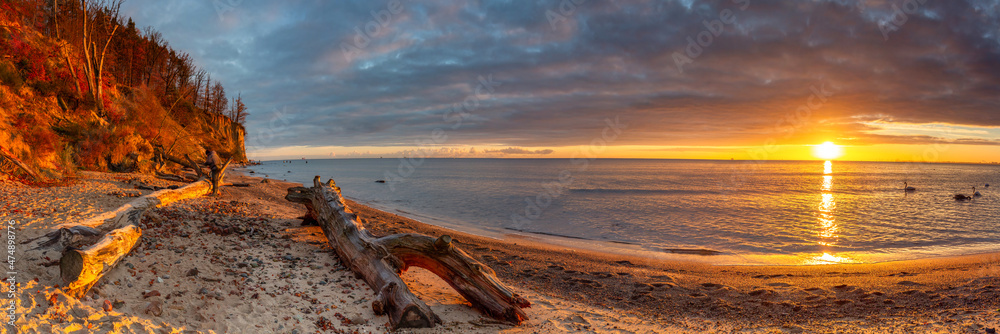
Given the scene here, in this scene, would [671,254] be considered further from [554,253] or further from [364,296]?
[364,296]

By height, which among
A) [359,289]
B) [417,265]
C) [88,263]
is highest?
[88,263]

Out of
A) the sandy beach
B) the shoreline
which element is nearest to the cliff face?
the sandy beach

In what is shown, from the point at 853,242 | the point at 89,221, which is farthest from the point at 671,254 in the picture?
the point at 89,221

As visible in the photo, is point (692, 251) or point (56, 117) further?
point (56, 117)

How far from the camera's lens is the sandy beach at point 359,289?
4.64 meters

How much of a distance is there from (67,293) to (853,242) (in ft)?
74.6

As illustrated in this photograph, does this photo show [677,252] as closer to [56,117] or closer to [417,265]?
[417,265]

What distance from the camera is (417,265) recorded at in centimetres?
677

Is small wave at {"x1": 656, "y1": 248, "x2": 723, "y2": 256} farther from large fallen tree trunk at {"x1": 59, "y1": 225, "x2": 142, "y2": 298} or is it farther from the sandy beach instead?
large fallen tree trunk at {"x1": 59, "y1": 225, "x2": 142, "y2": 298}

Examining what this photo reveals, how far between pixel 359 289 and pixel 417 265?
3.37ft

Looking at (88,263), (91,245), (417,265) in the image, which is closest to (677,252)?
(417,265)

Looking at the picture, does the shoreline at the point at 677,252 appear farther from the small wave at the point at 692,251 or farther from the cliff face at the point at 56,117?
the cliff face at the point at 56,117

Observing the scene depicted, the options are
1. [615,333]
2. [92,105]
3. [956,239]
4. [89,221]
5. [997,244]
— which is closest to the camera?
[615,333]

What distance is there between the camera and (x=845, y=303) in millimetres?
7684
